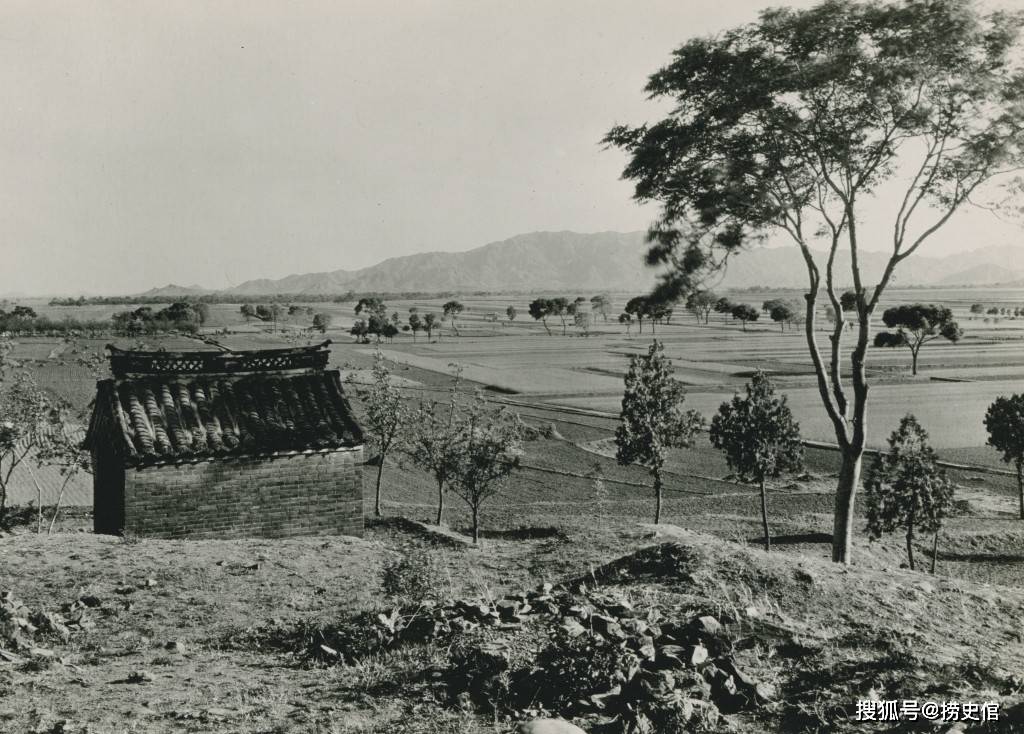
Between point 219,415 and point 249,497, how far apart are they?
2169 mm

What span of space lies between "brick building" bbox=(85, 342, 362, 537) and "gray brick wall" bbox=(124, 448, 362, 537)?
2 cm

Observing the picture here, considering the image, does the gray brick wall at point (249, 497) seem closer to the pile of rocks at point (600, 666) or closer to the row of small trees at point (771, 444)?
the pile of rocks at point (600, 666)

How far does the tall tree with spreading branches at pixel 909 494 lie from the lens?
31.6 meters

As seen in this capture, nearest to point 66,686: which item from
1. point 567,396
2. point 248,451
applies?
point 248,451

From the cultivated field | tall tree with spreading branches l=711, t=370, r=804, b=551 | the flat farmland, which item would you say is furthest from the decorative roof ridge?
the flat farmland

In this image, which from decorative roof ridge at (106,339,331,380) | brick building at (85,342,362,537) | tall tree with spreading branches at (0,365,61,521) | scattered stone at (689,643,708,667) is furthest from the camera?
tall tree with spreading branches at (0,365,61,521)

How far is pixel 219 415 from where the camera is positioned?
65.3ft

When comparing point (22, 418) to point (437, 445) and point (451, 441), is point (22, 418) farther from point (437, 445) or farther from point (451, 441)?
Answer: point (451, 441)

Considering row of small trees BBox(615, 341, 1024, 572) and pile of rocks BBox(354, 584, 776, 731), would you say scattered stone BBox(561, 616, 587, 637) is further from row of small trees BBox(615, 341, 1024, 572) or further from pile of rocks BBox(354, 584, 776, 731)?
row of small trees BBox(615, 341, 1024, 572)

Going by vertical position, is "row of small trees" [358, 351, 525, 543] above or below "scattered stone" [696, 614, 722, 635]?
below

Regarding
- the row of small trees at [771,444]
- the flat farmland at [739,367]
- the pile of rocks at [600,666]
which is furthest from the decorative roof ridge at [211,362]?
the flat farmland at [739,367]

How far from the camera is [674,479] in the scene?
46.8 metres

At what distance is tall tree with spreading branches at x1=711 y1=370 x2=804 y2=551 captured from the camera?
3706 centimetres

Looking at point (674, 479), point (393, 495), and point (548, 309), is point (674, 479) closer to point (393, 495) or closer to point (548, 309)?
point (393, 495)
